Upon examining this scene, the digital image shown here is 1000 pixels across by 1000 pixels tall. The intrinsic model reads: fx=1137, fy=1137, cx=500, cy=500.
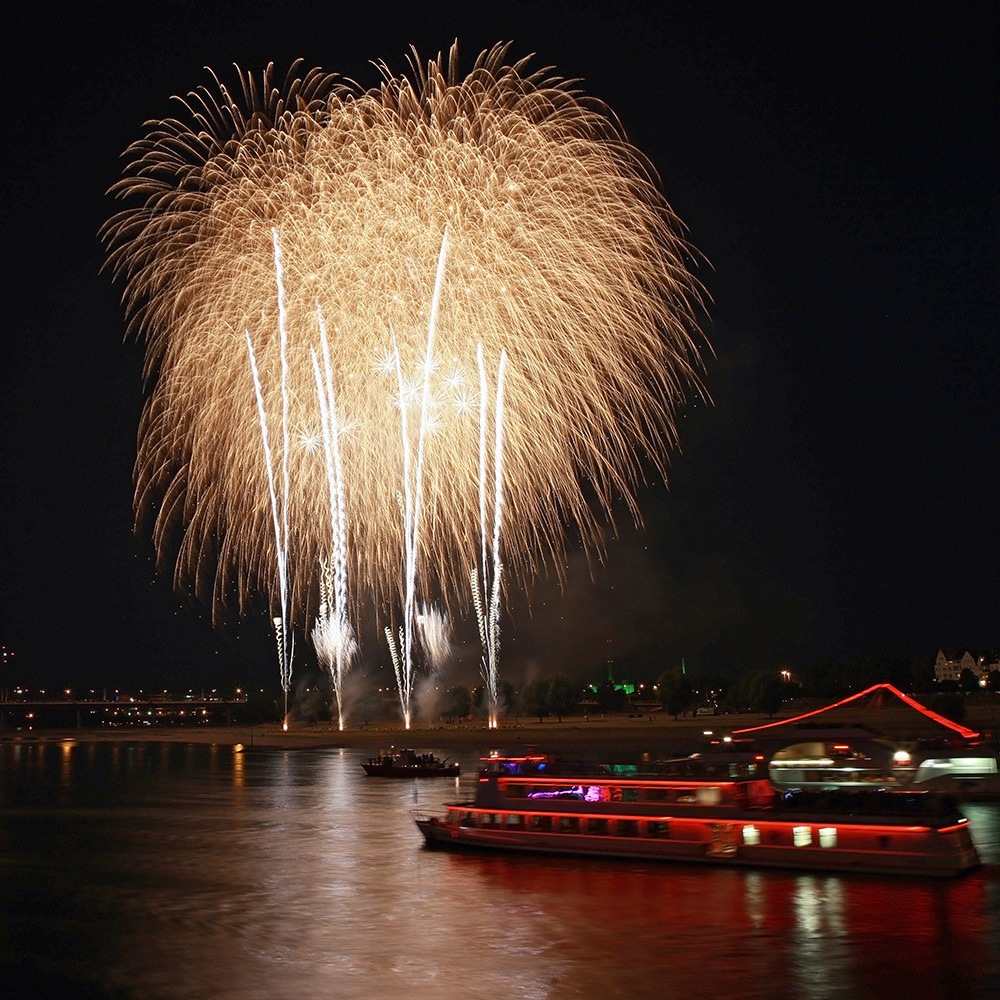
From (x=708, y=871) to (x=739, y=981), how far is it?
8294 millimetres

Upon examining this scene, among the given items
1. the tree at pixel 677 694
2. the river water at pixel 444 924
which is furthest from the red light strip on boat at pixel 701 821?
the tree at pixel 677 694

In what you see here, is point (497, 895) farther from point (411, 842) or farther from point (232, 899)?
point (411, 842)

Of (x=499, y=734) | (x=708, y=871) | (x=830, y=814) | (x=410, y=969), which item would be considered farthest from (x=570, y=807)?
(x=499, y=734)

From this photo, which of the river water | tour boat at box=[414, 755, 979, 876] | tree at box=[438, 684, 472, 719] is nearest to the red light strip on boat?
tour boat at box=[414, 755, 979, 876]

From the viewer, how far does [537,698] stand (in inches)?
3745

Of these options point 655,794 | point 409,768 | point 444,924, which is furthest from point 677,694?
point 444,924

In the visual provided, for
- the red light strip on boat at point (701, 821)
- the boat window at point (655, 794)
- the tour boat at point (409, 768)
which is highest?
the boat window at point (655, 794)

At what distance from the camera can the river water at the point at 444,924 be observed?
1513cm

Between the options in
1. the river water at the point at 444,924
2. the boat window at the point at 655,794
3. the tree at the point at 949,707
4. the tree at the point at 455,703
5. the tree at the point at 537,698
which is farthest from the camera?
the tree at the point at 455,703

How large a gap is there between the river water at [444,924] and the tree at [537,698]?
62601 mm

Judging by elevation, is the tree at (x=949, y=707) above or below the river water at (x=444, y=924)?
above

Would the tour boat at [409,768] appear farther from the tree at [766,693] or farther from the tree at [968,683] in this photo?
the tree at [968,683]

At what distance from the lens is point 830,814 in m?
22.7

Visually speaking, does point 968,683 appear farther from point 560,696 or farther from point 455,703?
point 455,703
